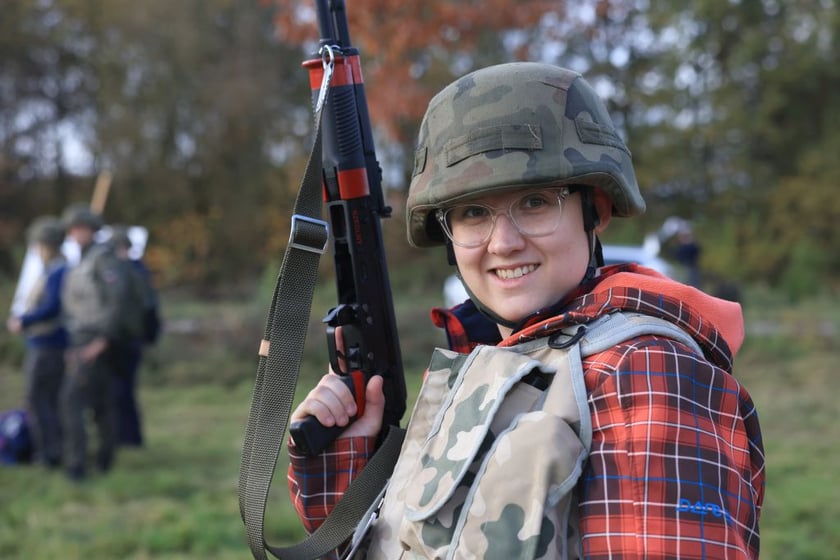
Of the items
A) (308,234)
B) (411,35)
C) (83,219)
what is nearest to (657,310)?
(308,234)

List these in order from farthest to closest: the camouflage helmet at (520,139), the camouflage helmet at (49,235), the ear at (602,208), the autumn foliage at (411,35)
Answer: the autumn foliage at (411,35) < the camouflage helmet at (49,235) < the ear at (602,208) < the camouflage helmet at (520,139)

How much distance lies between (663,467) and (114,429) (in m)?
6.77

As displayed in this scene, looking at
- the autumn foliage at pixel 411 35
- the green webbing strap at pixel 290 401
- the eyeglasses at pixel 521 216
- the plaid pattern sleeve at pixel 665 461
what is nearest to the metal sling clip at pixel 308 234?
the green webbing strap at pixel 290 401

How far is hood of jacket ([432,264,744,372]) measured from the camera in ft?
5.58

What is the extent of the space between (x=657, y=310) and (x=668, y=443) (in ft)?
0.89

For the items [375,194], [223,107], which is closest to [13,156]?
[223,107]

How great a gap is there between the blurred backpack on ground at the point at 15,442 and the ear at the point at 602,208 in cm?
704

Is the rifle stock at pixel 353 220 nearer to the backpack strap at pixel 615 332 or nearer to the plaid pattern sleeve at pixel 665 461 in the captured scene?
the backpack strap at pixel 615 332

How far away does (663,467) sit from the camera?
1.49 meters

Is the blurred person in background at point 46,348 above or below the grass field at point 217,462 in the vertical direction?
above

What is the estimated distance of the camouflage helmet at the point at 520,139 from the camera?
6.02ft

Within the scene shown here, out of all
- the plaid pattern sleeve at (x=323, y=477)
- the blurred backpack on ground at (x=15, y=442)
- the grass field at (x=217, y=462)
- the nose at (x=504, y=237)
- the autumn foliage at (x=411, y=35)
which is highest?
the autumn foliage at (x=411, y=35)

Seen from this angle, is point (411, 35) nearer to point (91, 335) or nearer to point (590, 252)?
point (91, 335)

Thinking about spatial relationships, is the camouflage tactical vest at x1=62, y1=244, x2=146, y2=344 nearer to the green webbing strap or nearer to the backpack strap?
the green webbing strap
